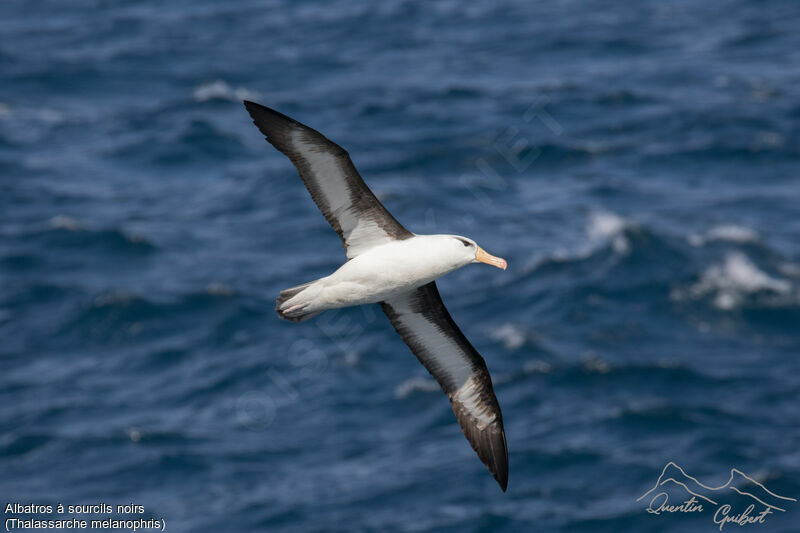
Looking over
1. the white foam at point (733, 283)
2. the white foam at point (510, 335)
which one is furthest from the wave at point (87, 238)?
the white foam at point (733, 283)

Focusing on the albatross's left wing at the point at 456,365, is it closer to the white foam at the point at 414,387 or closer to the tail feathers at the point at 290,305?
the tail feathers at the point at 290,305

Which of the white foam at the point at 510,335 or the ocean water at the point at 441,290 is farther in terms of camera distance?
the white foam at the point at 510,335

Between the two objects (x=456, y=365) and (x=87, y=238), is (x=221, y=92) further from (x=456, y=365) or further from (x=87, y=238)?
(x=456, y=365)

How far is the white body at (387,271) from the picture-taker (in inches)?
655

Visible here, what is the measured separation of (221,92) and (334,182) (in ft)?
159

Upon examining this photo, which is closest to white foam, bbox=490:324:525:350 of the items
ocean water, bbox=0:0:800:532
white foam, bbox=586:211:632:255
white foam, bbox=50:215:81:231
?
ocean water, bbox=0:0:800:532

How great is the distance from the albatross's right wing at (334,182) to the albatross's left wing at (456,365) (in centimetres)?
170

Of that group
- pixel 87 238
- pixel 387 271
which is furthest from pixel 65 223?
pixel 387 271

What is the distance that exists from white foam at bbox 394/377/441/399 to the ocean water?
0.10 meters

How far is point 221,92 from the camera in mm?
63781

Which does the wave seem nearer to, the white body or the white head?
the white body

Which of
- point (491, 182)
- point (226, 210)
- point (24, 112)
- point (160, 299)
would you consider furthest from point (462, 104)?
point (24, 112)

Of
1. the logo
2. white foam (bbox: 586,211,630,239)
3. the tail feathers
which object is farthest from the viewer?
white foam (bbox: 586,211,630,239)

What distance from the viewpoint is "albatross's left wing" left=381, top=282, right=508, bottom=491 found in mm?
18797
